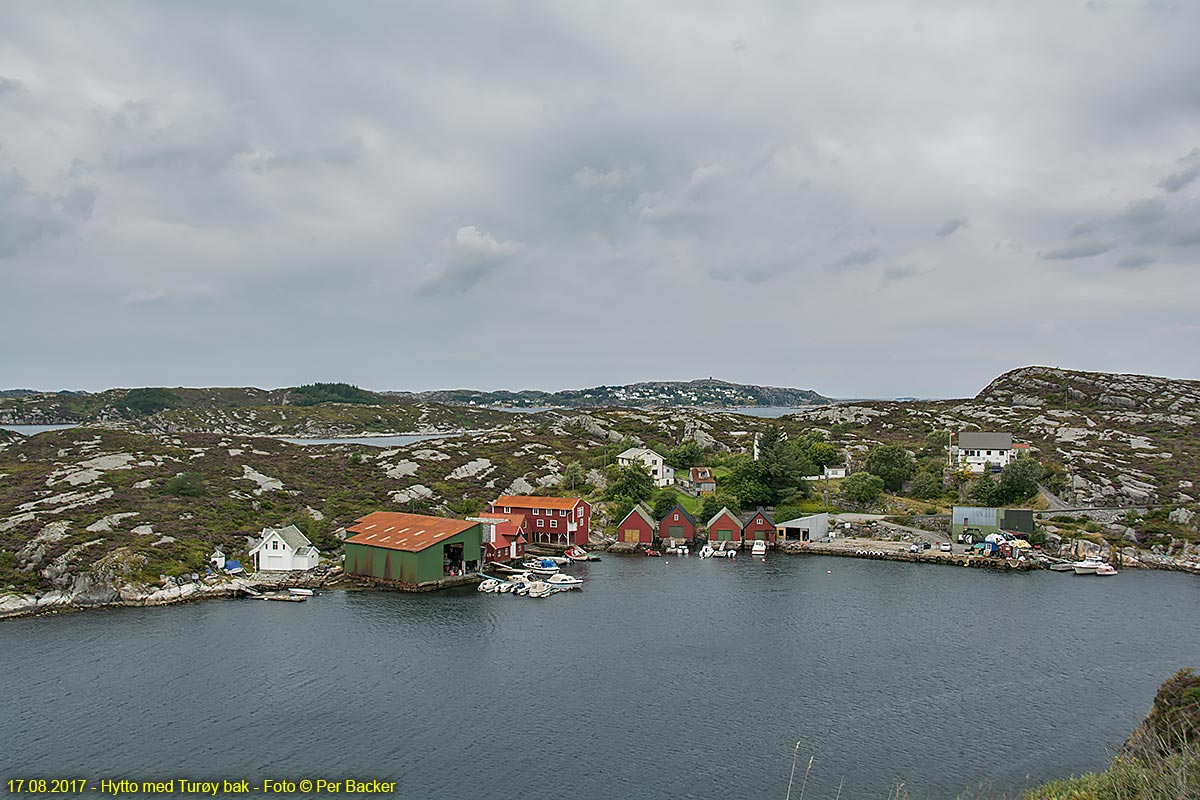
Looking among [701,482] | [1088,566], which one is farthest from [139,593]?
[1088,566]

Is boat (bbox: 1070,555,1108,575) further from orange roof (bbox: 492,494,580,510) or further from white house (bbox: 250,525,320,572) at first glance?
white house (bbox: 250,525,320,572)

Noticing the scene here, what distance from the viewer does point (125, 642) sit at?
139 feet

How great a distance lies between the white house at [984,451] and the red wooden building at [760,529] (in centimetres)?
3650

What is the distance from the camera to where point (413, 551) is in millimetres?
56594

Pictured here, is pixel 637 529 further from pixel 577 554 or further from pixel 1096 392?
pixel 1096 392

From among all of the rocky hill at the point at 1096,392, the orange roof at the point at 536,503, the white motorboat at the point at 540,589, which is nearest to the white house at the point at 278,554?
the white motorboat at the point at 540,589

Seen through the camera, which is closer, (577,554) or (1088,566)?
(1088,566)

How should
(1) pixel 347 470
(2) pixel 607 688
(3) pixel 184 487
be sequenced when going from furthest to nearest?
(1) pixel 347 470, (3) pixel 184 487, (2) pixel 607 688

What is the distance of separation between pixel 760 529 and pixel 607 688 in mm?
42083

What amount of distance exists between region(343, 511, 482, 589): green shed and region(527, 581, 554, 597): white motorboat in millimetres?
6987

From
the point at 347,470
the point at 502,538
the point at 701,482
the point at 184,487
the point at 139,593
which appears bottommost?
the point at 139,593

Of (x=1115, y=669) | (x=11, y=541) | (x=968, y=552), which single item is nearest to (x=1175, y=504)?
(x=968, y=552)

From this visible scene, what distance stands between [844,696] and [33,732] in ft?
121

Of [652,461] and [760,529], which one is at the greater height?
[652,461]
